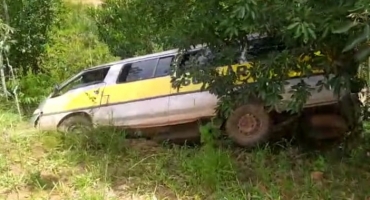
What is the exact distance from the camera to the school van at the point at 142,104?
569cm

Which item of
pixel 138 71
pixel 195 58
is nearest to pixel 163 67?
pixel 138 71

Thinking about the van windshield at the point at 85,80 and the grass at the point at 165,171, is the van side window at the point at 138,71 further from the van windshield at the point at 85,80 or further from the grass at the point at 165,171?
the grass at the point at 165,171

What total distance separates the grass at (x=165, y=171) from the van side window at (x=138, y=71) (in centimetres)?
117

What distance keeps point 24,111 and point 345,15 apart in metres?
6.38

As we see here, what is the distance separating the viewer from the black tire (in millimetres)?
5973

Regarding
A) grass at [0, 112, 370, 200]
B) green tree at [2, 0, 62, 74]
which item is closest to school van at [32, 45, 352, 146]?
grass at [0, 112, 370, 200]

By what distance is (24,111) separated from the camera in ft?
29.3

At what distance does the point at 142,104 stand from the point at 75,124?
83 centimetres

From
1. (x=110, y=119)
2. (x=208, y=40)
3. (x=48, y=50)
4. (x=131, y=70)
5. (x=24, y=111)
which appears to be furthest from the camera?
(x=48, y=50)

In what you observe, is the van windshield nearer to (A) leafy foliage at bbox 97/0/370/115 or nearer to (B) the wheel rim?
(A) leafy foliage at bbox 97/0/370/115

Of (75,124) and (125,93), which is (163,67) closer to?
(125,93)

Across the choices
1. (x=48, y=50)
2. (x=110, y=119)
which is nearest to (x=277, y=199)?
(x=110, y=119)

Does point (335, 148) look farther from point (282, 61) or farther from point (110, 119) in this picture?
point (110, 119)

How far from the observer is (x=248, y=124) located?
5.66 meters
